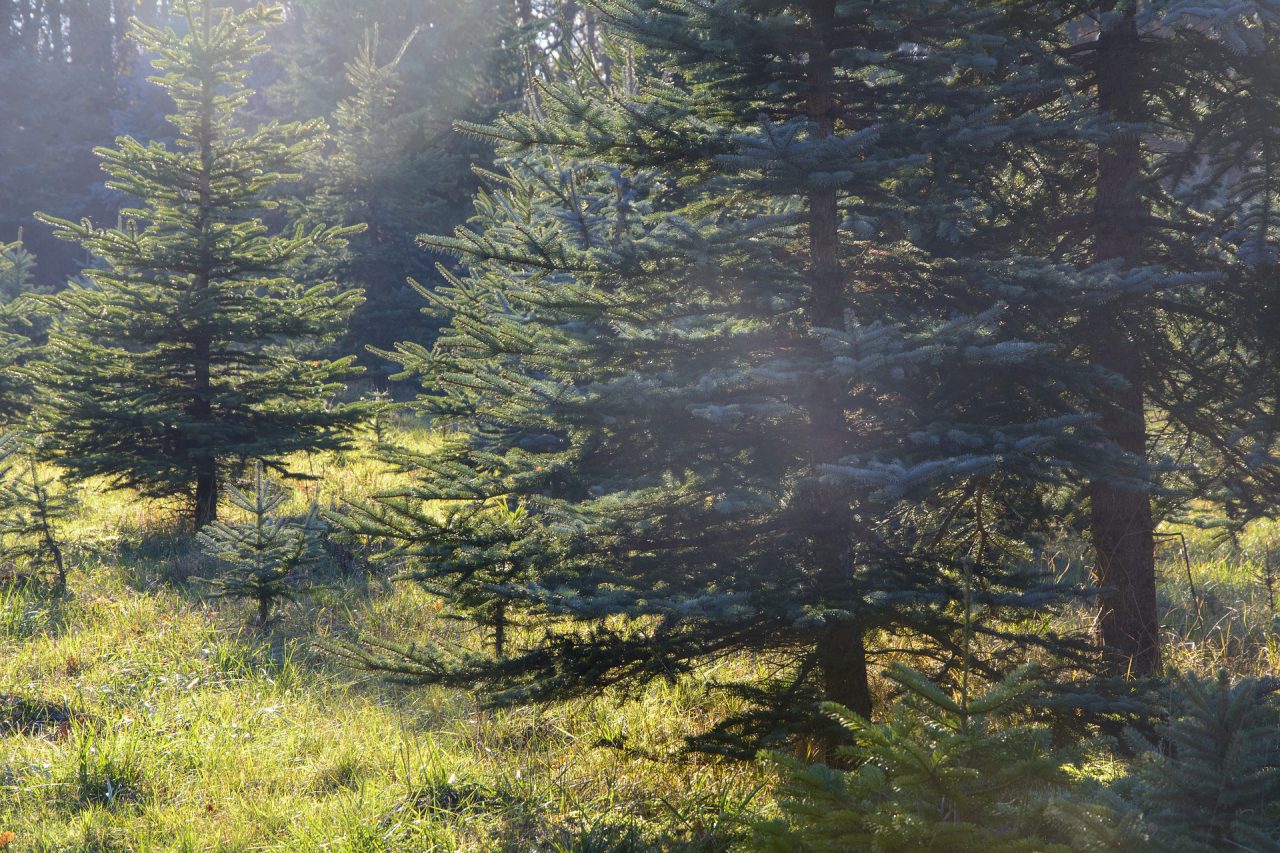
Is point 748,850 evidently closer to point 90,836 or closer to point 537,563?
point 537,563

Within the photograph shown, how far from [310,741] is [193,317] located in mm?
6631

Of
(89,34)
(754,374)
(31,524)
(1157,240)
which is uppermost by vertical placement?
(89,34)

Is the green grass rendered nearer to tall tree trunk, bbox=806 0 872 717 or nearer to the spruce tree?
tall tree trunk, bbox=806 0 872 717

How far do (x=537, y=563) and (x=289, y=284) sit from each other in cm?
812

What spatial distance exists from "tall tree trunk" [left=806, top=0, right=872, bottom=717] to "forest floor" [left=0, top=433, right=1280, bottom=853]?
2.51ft

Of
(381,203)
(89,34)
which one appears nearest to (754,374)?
(381,203)

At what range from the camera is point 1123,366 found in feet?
19.7

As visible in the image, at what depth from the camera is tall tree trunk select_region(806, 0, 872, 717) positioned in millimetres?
4746

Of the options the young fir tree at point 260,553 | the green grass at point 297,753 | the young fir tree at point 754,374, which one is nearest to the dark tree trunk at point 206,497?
the green grass at point 297,753

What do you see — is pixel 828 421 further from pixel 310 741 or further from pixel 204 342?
pixel 204 342

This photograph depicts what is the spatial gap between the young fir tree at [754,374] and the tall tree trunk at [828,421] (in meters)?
0.01

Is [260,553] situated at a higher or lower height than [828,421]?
lower

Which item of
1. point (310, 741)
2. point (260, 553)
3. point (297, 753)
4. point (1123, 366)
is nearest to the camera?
point (297, 753)

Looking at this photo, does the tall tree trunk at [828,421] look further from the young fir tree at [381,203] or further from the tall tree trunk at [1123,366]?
the young fir tree at [381,203]
